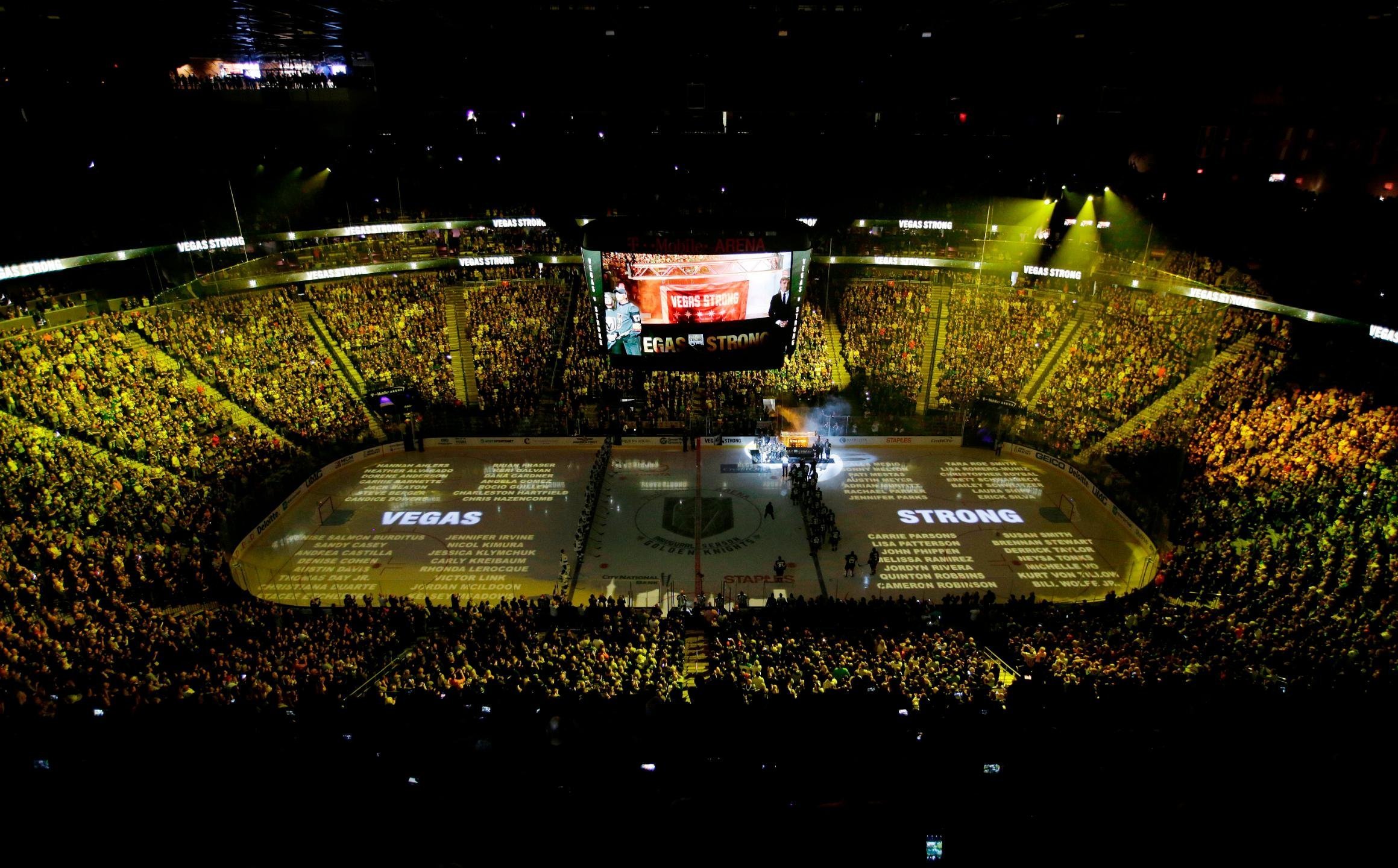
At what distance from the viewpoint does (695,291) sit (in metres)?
26.4

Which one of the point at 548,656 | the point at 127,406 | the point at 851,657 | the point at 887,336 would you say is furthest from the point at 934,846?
the point at 887,336

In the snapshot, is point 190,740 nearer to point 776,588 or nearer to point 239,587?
point 239,587

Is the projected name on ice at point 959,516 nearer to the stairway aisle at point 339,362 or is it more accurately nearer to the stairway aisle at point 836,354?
the stairway aisle at point 836,354

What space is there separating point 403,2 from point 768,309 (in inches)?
573

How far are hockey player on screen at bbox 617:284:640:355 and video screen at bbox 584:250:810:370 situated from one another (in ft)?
0.07

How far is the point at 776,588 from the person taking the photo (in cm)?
2127

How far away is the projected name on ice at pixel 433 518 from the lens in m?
25.2

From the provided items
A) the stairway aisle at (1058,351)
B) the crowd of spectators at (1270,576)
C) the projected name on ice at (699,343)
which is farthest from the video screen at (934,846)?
the stairway aisle at (1058,351)

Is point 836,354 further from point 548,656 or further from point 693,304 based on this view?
point 548,656

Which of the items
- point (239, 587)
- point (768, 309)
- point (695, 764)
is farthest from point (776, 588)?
point (239, 587)

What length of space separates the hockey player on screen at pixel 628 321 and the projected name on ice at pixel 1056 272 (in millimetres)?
22069

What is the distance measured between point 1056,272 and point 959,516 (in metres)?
17.3

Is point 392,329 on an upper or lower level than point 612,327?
lower

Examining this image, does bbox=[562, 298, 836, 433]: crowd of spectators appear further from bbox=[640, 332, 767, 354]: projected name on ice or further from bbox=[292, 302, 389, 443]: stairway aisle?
bbox=[292, 302, 389, 443]: stairway aisle
